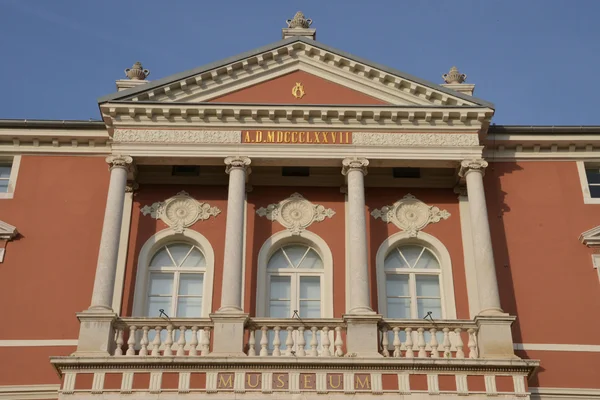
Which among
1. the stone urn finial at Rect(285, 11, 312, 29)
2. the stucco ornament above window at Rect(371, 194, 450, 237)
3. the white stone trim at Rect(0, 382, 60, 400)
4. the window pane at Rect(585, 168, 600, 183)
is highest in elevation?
the stone urn finial at Rect(285, 11, 312, 29)

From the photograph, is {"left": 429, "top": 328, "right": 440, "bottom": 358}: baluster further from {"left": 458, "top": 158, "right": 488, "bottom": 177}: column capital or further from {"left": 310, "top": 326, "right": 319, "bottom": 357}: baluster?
{"left": 458, "top": 158, "right": 488, "bottom": 177}: column capital

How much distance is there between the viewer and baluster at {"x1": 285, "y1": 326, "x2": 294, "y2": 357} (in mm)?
20547

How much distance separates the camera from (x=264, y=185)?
24.8 meters

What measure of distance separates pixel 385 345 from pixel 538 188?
6.95m

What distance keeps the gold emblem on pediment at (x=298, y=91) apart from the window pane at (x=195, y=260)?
16.3 feet

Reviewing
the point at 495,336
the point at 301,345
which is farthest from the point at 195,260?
the point at 495,336

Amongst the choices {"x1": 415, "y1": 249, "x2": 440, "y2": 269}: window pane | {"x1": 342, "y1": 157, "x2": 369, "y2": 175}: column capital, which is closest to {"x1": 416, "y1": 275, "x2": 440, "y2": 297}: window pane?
{"x1": 415, "y1": 249, "x2": 440, "y2": 269}: window pane

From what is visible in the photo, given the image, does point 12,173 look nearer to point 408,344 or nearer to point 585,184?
point 408,344

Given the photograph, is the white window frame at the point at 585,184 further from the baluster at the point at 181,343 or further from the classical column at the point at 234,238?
the baluster at the point at 181,343

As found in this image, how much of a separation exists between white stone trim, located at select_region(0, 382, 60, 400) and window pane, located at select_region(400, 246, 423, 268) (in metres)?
9.39

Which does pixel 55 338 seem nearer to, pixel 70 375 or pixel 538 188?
pixel 70 375

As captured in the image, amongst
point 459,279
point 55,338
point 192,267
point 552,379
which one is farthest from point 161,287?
point 552,379

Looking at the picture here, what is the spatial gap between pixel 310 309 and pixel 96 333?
5.51m

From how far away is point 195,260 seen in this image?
78.2ft
